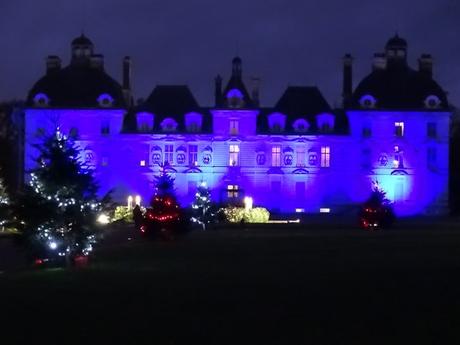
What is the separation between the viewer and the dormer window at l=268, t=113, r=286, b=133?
7169cm

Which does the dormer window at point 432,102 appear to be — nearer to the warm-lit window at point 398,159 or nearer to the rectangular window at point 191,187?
the warm-lit window at point 398,159

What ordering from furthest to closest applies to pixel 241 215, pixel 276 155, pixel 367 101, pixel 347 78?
pixel 347 78 < pixel 367 101 < pixel 276 155 < pixel 241 215

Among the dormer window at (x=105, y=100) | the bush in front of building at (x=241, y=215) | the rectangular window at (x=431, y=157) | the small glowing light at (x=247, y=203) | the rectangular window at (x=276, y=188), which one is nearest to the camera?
→ the bush in front of building at (x=241, y=215)

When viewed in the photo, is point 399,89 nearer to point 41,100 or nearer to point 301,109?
point 301,109

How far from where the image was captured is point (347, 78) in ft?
245

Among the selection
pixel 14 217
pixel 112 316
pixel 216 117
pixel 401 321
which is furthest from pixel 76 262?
pixel 216 117

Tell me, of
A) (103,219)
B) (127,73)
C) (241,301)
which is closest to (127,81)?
(127,73)

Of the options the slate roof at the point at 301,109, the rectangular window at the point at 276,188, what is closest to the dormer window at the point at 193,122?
the slate roof at the point at 301,109

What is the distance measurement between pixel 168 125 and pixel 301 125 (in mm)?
9653

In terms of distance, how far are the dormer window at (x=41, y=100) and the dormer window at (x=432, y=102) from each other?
90.0 ft

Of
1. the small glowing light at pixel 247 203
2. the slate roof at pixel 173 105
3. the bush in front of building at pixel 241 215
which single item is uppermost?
the slate roof at pixel 173 105

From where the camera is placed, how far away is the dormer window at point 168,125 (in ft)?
235

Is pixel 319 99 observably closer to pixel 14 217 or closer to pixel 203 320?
pixel 14 217

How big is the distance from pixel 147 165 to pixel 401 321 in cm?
5945
